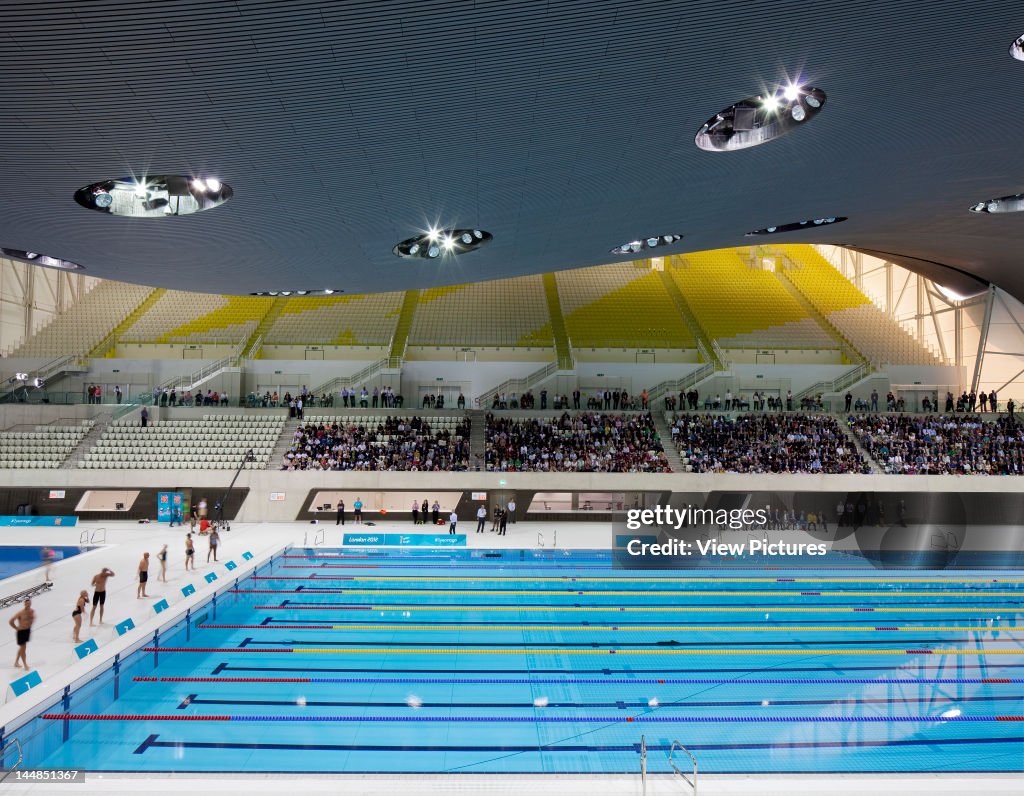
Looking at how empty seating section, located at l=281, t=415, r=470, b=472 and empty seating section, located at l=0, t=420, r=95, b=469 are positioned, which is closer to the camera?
empty seating section, located at l=0, t=420, r=95, b=469

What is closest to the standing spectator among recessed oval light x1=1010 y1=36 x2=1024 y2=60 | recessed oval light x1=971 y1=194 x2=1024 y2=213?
recessed oval light x1=1010 y1=36 x2=1024 y2=60

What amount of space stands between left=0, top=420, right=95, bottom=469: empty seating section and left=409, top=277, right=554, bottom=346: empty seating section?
15055 mm

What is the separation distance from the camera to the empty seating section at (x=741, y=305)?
35.1m

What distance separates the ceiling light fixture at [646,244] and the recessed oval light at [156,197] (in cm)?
1017

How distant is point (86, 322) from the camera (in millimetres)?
35188

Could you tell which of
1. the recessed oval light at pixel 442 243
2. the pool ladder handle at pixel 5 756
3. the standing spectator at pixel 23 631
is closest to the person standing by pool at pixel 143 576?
the standing spectator at pixel 23 631

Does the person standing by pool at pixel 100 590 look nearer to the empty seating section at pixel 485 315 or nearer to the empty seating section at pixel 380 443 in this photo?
the empty seating section at pixel 380 443

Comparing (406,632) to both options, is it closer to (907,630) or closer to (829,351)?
(907,630)

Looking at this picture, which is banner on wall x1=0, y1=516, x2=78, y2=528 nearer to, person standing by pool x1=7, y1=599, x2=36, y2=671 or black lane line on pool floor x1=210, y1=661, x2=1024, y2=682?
person standing by pool x1=7, y1=599, x2=36, y2=671

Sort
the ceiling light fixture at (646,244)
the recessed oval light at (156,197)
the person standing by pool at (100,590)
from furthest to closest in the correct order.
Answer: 1. the ceiling light fixture at (646,244)
2. the recessed oval light at (156,197)
3. the person standing by pool at (100,590)

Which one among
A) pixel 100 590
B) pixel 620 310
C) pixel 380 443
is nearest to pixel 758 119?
pixel 100 590

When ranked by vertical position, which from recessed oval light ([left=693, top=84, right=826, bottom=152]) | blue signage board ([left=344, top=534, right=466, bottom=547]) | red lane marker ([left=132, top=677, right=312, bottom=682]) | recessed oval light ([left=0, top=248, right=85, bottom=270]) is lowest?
red lane marker ([left=132, top=677, right=312, bottom=682])

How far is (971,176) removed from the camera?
1353cm

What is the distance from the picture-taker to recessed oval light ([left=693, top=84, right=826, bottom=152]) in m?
9.90
